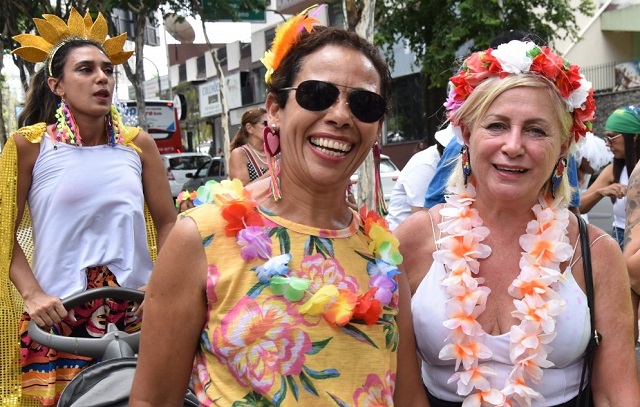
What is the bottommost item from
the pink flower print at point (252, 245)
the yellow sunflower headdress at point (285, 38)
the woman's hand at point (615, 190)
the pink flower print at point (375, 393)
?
the woman's hand at point (615, 190)

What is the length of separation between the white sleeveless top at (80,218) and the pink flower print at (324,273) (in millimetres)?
1580

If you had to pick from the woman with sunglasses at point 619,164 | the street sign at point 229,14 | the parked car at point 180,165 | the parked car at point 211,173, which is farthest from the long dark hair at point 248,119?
the parked car at point 180,165

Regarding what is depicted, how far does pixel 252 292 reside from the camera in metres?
1.95

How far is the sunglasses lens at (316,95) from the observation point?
6.54ft

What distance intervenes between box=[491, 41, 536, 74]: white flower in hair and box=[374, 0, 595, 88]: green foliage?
1632 centimetres

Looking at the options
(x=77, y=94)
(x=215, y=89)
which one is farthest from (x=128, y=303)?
(x=215, y=89)

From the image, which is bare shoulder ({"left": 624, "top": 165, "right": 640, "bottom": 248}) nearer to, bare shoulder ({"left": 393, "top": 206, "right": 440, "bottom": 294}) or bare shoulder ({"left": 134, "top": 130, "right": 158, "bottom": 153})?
bare shoulder ({"left": 393, "top": 206, "right": 440, "bottom": 294})

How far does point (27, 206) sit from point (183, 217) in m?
1.68

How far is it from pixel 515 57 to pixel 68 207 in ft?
6.35

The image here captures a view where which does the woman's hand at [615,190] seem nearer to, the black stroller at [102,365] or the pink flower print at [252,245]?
the black stroller at [102,365]

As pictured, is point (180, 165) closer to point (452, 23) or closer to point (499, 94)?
point (452, 23)

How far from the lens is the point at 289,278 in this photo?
1947mm

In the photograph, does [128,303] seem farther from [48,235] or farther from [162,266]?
[162,266]

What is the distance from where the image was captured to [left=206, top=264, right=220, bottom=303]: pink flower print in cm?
192
